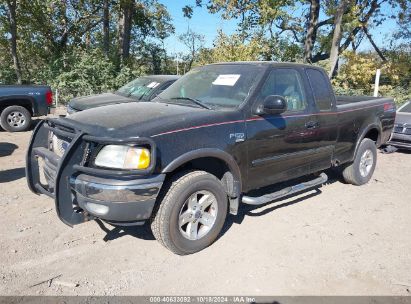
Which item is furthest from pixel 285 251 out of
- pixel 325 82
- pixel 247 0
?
pixel 247 0

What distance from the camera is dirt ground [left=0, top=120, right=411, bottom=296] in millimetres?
3232

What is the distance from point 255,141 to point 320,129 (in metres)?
1.30

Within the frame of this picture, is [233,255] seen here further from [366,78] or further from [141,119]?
[366,78]

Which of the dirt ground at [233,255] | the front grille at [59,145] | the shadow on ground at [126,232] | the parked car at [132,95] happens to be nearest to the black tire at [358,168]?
the dirt ground at [233,255]

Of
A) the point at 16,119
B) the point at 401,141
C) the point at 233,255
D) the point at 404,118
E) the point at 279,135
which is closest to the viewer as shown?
the point at 233,255

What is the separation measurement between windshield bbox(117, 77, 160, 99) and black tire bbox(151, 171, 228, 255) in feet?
19.0

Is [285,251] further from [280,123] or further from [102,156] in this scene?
[102,156]

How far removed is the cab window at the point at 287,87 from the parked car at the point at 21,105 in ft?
24.3

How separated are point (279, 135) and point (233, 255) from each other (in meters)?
1.44

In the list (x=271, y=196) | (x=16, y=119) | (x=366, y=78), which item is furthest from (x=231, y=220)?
(x=366, y=78)

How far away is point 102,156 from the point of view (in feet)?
10.8

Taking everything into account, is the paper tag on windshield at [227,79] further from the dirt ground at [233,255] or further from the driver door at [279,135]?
the dirt ground at [233,255]

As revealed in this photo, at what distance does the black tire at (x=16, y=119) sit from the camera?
958cm

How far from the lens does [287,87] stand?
4605mm
